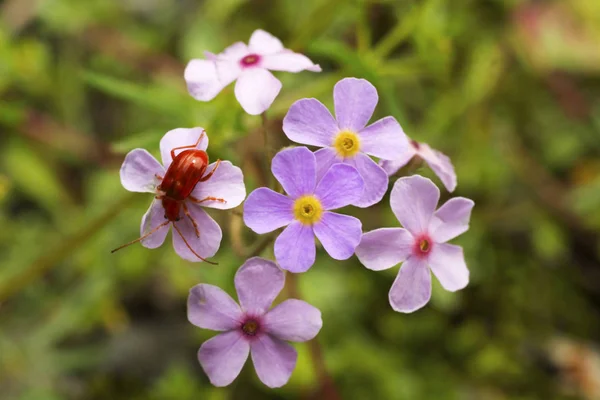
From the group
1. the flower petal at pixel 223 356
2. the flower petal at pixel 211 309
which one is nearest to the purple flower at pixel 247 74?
the flower petal at pixel 211 309

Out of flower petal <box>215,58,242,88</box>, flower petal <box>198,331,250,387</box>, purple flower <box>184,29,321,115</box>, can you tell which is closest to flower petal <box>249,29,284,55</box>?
purple flower <box>184,29,321,115</box>

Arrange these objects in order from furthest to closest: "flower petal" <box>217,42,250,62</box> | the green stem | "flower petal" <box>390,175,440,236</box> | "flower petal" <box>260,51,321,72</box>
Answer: the green stem
"flower petal" <box>217,42,250,62</box>
"flower petal" <box>260,51,321,72</box>
"flower petal" <box>390,175,440,236</box>

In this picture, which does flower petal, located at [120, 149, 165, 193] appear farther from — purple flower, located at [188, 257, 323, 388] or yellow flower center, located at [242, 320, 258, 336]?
yellow flower center, located at [242, 320, 258, 336]

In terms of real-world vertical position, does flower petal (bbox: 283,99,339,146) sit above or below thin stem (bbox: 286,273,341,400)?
above

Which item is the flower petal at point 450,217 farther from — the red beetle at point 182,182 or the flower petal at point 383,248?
the red beetle at point 182,182

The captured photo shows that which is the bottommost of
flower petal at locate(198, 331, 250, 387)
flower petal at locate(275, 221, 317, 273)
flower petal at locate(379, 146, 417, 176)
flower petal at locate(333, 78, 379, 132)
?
flower petal at locate(198, 331, 250, 387)

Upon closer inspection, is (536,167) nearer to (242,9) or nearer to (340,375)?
(340,375)

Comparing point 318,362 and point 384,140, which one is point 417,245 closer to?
point 384,140

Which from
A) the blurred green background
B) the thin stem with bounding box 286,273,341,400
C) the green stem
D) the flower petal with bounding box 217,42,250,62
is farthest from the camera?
the blurred green background

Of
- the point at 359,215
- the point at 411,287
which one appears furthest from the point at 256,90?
the point at 359,215
